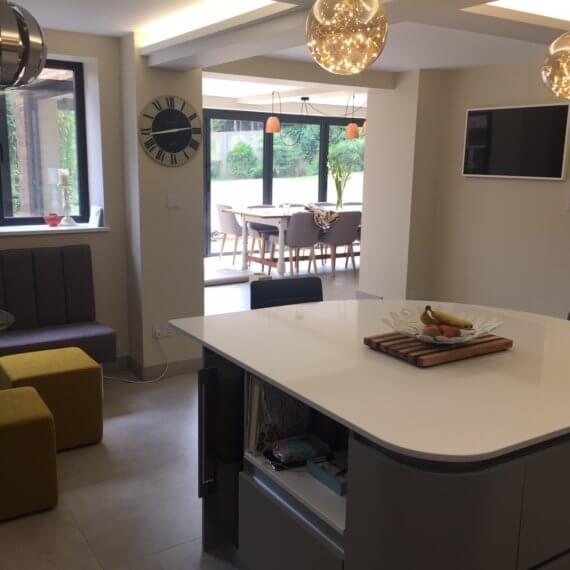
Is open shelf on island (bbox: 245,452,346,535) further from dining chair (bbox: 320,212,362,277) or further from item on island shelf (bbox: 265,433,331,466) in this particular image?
dining chair (bbox: 320,212,362,277)

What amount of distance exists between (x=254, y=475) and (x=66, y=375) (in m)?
1.51

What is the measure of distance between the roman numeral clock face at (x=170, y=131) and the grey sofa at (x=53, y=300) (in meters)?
0.84

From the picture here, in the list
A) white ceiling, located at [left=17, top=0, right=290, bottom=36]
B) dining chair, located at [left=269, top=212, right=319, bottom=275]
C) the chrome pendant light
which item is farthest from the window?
dining chair, located at [left=269, top=212, right=319, bottom=275]

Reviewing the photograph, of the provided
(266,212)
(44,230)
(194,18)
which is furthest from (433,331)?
(266,212)

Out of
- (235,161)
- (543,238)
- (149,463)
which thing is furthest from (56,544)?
(235,161)

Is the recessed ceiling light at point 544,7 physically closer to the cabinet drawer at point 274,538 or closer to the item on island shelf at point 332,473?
the item on island shelf at point 332,473

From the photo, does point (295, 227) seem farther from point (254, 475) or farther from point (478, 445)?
point (478, 445)

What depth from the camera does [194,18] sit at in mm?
3643

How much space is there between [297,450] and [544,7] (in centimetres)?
278

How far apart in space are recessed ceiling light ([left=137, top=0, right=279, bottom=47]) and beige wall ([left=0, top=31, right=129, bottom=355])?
0.36 m

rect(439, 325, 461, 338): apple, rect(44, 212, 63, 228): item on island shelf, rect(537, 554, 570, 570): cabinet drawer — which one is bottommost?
rect(537, 554, 570, 570): cabinet drawer

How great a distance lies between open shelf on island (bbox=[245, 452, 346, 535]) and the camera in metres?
1.76

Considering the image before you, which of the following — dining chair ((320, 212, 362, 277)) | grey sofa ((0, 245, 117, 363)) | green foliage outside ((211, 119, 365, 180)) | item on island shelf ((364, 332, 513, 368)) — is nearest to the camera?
item on island shelf ((364, 332, 513, 368))

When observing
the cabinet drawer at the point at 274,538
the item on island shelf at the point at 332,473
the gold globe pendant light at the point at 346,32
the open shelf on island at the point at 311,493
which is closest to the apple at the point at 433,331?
the item on island shelf at the point at 332,473
